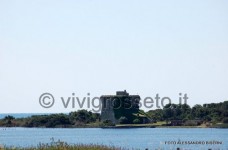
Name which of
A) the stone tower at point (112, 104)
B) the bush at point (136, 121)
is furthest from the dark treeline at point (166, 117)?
the stone tower at point (112, 104)

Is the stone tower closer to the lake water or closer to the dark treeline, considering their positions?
the dark treeline

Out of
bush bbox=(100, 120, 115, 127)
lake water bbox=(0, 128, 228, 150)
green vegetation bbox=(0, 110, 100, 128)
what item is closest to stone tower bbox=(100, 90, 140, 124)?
bush bbox=(100, 120, 115, 127)

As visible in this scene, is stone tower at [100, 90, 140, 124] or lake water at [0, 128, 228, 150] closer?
lake water at [0, 128, 228, 150]

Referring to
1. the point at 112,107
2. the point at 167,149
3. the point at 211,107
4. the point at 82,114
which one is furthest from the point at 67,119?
the point at 167,149

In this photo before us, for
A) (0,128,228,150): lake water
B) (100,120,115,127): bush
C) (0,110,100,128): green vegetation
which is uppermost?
(0,110,100,128): green vegetation

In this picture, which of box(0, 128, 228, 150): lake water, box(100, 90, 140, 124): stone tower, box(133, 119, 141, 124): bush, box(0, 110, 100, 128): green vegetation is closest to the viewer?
box(0, 128, 228, 150): lake water

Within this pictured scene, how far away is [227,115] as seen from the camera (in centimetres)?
13725

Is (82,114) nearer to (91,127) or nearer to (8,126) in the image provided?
(91,127)

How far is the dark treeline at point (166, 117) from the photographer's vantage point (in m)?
140

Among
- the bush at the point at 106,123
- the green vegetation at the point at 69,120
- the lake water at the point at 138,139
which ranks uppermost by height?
the green vegetation at the point at 69,120

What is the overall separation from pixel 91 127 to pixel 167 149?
8613 cm

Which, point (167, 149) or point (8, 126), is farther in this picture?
point (8, 126)

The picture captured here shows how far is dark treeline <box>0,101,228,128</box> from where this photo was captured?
140m

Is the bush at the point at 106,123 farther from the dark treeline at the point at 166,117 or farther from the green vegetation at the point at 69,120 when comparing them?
the green vegetation at the point at 69,120
